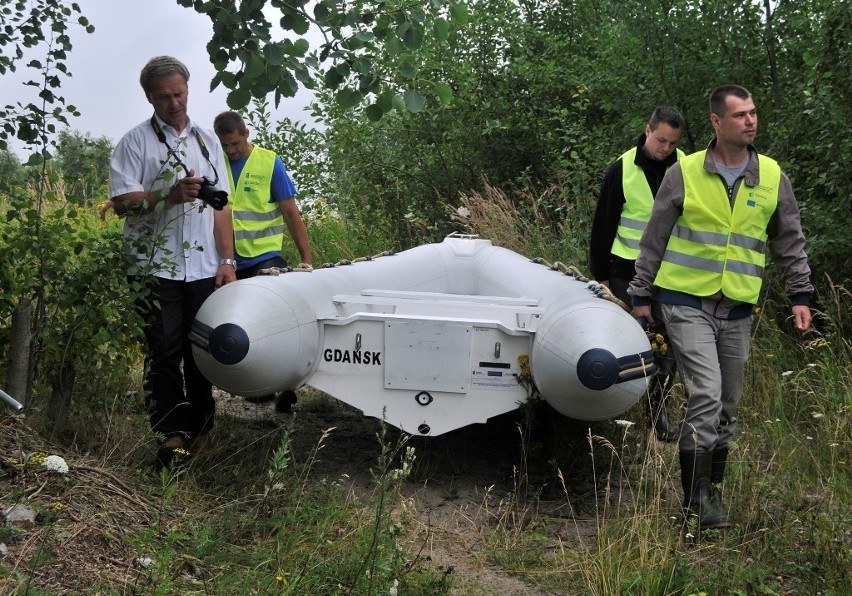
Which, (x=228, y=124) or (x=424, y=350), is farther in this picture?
(x=228, y=124)

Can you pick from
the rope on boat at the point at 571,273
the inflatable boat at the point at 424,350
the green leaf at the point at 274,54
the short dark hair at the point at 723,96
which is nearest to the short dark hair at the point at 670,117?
the rope on boat at the point at 571,273

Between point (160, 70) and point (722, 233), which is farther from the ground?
point (160, 70)

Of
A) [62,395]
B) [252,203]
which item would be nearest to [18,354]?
[62,395]

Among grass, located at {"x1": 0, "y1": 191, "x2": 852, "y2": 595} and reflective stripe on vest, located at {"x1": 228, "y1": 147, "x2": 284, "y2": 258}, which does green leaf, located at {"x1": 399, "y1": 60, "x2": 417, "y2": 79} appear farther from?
reflective stripe on vest, located at {"x1": 228, "y1": 147, "x2": 284, "y2": 258}

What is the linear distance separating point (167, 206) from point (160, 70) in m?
0.65

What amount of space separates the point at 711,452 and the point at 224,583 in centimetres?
223

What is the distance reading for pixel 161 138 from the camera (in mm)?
5609

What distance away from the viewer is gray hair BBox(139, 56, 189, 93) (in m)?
5.52

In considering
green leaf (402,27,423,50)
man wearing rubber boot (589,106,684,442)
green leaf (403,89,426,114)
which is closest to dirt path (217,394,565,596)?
man wearing rubber boot (589,106,684,442)

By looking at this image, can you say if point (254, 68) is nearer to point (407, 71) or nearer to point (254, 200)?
point (407, 71)

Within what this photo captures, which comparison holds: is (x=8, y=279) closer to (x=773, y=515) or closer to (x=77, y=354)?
(x=77, y=354)

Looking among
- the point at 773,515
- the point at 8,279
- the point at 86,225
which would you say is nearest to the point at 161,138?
the point at 86,225

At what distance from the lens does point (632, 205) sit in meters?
6.78

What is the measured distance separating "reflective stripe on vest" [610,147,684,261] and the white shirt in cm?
239
